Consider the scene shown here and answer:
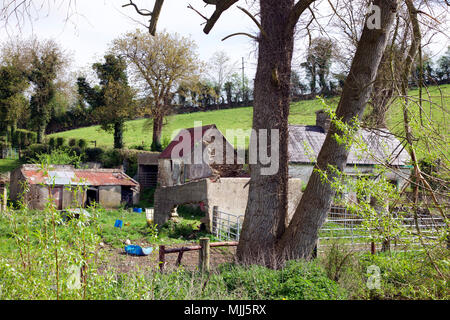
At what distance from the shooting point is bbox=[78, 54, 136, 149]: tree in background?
1357 inches

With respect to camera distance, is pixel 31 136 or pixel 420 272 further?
pixel 31 136

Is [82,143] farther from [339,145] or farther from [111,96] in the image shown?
[339,145]

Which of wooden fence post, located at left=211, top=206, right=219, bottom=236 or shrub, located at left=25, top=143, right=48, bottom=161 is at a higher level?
shrub, located at left=25, top=143, right=48, bottom=161

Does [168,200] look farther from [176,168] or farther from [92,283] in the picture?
[92,283]

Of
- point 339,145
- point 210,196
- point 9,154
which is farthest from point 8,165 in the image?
point 339,145

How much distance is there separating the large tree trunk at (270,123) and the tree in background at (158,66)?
28276 millimetres

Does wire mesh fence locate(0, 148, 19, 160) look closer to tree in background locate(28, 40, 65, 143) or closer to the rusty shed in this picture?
tree in background locate(28, 40, 65, 143)

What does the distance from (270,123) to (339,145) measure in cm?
134

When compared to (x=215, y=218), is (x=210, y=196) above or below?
above

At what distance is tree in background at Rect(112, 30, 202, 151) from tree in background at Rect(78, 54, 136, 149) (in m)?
1.15

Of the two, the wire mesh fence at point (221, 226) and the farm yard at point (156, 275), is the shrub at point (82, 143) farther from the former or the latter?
the farm yard at point (156, 275)

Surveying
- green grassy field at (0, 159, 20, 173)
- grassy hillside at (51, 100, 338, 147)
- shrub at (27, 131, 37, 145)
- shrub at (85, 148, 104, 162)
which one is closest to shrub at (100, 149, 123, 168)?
shrub at (85, 148, 104, 162)

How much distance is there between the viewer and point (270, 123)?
732 centimetres
